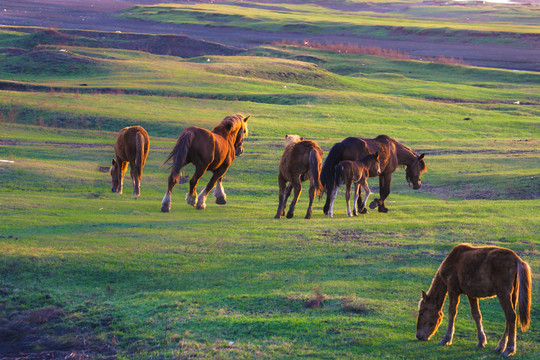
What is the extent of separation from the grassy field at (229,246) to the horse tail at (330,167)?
3.23 ft

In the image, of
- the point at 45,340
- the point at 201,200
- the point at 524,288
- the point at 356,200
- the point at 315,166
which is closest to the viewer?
the point at 524,288

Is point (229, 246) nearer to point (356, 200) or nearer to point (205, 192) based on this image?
point (205, 192)

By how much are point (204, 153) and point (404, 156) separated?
627 centimetres

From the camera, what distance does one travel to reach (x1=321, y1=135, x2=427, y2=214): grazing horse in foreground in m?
17.8

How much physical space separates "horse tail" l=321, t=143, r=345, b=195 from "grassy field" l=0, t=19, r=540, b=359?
0.98 meters

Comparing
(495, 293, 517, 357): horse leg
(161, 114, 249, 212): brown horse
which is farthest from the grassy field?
(161, 114, 249, 212): brown horse

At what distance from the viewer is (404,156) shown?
64.2 ft

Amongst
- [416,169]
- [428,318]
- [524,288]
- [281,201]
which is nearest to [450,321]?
[428,318]

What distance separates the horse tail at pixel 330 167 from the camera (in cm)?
1764

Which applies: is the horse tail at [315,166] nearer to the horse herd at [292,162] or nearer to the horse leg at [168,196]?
the horse herd at [292,162]

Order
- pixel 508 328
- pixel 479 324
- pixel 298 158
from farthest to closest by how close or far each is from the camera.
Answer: pixel 298 158 < pixel 479 324 < pixel 508 328

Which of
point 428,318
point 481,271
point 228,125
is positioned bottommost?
point 428,318

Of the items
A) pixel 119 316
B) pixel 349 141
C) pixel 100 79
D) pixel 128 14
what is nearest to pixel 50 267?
pixel 119 316

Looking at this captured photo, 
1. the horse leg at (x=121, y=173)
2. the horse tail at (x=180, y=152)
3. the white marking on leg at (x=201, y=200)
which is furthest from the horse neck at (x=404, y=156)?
the horse leg at (x=121, y=173)
